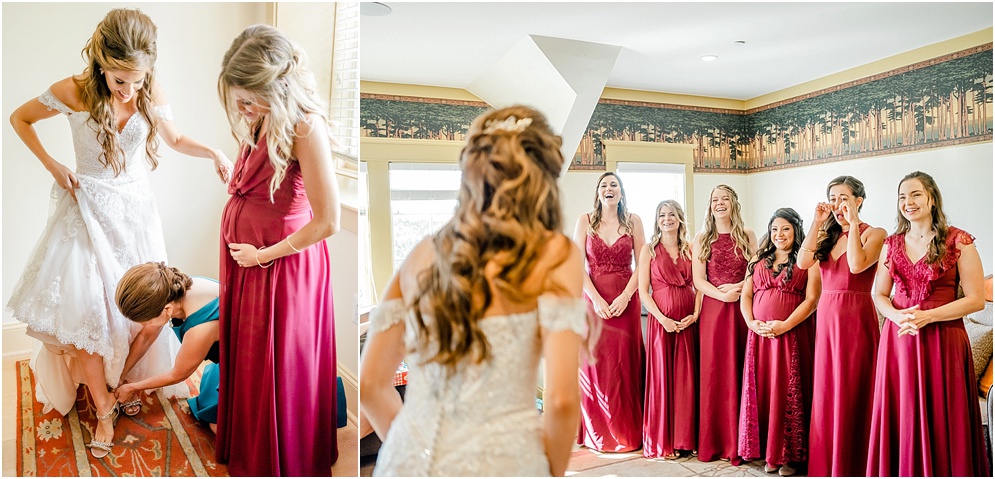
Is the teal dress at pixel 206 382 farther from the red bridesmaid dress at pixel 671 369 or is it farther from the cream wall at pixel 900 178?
the cream wall at pixel 900 178

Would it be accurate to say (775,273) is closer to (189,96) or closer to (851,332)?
(851,332)

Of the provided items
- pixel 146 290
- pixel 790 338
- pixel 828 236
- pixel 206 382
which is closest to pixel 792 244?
pixel 828 236

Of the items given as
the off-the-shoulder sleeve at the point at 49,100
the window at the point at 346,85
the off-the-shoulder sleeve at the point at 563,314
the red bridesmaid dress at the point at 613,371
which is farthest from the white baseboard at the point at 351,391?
the red bridesmaid dress at the point at 613,371

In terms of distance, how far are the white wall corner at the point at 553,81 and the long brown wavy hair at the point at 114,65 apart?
35.6 inches

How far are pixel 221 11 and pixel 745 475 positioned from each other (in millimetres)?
2560

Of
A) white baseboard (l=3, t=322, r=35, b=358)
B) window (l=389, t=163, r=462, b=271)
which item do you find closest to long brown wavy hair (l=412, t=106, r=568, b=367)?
window (l=389, t=163, r=462, b=271)

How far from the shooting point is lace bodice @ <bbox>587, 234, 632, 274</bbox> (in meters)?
2.99

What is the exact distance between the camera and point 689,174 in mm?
2811

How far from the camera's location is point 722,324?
9.55ft

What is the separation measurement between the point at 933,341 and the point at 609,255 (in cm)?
128

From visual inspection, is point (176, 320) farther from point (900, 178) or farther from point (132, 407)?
point (900, 178)

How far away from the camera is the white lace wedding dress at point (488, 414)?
3.96ft

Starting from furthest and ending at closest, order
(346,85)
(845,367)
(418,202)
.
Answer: (845,367) < (418,202) < (346,85)

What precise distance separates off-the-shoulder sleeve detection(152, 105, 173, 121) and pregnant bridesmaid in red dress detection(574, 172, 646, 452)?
190 centimetres
